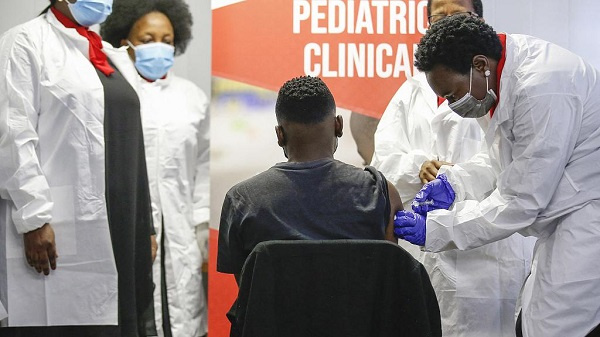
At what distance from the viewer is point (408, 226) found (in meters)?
1.98

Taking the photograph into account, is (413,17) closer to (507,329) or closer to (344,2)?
(344,2)

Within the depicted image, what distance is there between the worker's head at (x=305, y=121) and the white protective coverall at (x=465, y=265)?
0.80 m

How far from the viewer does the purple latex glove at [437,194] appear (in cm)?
234

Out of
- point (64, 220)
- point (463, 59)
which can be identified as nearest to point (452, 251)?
point (463, 59)

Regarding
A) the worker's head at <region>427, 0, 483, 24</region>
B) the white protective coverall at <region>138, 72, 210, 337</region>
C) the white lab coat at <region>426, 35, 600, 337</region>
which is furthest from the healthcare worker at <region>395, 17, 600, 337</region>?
the white protective coverall at <region>138, 72, 210, 337</region>

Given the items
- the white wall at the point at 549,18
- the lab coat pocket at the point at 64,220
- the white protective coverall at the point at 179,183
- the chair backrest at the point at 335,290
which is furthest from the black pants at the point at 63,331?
the white wall at the point at 549,18

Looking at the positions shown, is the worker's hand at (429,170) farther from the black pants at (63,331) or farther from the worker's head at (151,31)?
the worker's head at (151,31)

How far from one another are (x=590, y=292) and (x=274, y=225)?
2.66 ft

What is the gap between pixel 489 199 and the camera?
2.09 m

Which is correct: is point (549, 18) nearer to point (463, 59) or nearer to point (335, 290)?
point (463, 59)

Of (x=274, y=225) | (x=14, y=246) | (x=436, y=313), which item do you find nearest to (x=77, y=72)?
(x=14, y=246)

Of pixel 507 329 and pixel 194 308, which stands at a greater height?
pixel 507 329

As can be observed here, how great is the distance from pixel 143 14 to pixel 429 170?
2091 mm

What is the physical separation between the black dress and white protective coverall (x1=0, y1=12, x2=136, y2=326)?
0.34 feet
